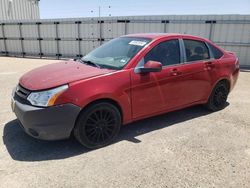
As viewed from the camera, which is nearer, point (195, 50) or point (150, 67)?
point (150, 67)

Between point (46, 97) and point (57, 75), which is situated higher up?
point (57, 75)

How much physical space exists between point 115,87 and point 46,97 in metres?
0.95

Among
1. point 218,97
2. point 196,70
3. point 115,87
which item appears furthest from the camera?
point 218,97

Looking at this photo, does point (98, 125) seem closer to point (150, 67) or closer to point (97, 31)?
point (150, 67)

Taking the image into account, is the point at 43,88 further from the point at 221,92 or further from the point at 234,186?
the point at 221,92

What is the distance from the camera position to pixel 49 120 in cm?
311

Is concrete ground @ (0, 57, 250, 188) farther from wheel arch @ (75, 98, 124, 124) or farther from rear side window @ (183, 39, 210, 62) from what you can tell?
rear side window @ (183, 39, 210, 62)

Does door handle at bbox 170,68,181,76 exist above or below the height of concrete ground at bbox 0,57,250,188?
above

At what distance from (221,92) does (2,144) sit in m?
4.22

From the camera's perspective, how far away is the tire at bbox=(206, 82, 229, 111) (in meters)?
5.03

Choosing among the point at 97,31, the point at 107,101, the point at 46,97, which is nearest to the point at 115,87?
the point at 107,101

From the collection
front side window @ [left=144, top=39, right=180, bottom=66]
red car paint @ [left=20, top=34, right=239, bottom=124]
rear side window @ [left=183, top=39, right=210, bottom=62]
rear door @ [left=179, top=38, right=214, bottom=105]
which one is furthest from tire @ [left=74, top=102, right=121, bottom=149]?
rear side window @ [left=183, top=39, right=210, bottom=62]

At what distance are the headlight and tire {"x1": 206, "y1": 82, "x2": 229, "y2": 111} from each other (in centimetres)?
316

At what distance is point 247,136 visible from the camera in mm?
4035
